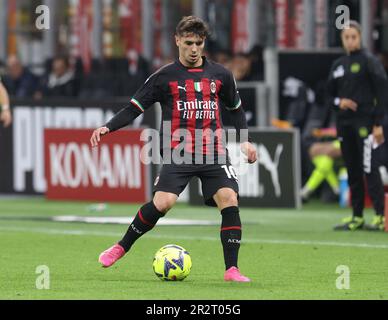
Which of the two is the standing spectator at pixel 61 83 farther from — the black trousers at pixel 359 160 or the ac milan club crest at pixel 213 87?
the ac milan club crest at pixel 213 87

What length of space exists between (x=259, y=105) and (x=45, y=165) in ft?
10.7

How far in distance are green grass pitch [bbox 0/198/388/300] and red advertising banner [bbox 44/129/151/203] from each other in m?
1.26

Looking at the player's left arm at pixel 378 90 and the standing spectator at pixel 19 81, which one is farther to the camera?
the standing spectator at pixel 19 81

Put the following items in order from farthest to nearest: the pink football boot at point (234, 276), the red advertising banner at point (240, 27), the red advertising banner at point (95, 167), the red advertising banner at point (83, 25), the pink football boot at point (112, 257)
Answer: the red advertising banner at point (83, 25), the red advertising banner at point (240, 27), the red advertising banner at point (95, 167), the pink football boot at point (112, 257), the pink football boot at point (234, 276)

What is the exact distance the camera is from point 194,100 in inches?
428

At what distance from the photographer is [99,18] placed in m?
26.7

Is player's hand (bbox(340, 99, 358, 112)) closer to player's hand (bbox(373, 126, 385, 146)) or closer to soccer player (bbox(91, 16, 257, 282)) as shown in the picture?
player's hand (bbox(373, 126, 385, 146))

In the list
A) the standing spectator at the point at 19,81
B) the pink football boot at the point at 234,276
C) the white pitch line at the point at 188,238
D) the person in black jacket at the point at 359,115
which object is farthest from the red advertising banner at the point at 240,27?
the pink football boot at the point at 234,276

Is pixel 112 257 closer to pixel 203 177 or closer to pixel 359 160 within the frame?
pixel 203 177

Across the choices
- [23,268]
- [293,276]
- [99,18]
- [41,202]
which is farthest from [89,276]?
[99,18]

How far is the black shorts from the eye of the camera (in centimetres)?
1084

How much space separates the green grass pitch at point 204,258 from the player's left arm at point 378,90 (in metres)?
1.13

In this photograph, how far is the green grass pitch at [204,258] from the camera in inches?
399

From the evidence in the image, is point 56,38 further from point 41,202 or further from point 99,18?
point 41,202
